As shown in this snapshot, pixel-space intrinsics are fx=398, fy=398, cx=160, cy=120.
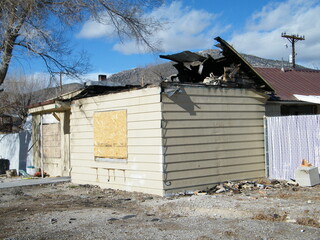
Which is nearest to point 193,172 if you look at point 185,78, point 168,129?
point 168,129

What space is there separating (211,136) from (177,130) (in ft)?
4.14

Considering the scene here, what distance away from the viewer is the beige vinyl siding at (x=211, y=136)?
406 inches

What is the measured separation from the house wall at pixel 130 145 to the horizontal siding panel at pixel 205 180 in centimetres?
50

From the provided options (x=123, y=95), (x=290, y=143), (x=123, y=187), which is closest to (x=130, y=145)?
(x=123, y=187)

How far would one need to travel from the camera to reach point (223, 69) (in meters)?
12.9

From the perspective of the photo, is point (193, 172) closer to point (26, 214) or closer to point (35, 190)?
point (26, 214)

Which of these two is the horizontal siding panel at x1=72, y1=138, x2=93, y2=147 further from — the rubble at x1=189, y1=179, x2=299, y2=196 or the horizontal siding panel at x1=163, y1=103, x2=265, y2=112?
the rubble at x1=189, y1=179, x2=299, y2=196

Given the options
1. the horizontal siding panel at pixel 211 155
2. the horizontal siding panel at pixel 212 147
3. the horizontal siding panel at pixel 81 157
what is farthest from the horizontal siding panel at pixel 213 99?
the horizontal siding panel at pixel 81 157

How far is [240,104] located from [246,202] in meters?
3.83

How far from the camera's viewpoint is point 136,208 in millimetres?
8992

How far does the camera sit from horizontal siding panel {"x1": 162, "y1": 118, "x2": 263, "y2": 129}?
10.3 meters

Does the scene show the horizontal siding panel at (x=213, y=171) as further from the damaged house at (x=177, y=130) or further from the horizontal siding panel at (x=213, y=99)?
the horizontal siding panel at (x=213, y=99)

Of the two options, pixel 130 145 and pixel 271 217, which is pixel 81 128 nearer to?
pixel 130 145

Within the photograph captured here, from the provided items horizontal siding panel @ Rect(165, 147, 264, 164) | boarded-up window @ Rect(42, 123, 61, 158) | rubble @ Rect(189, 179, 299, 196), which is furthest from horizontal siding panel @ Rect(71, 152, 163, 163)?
boarded-up window @ Rect(42, 123, 61, 158)
